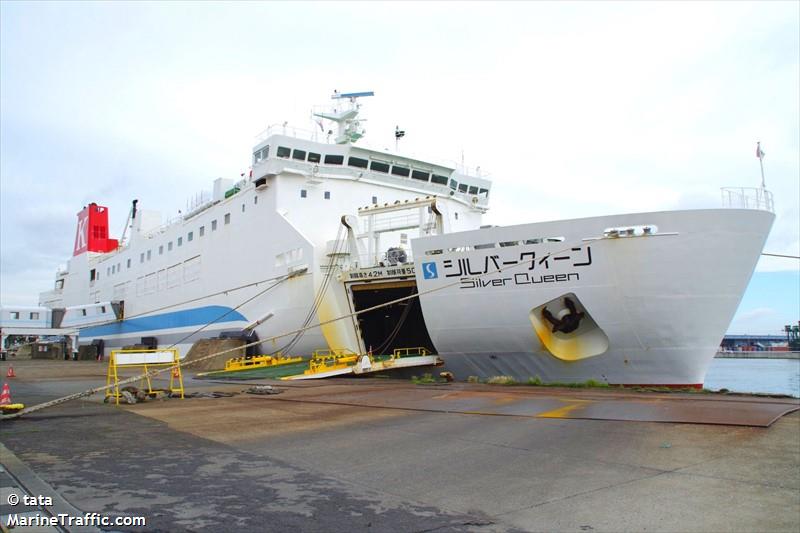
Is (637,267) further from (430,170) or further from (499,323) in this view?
(430,170)

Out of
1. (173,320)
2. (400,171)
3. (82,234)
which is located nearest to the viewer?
(400,171)

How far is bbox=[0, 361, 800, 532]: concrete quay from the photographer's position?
140 inches

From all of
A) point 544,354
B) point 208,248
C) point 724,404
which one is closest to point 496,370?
point 544,354

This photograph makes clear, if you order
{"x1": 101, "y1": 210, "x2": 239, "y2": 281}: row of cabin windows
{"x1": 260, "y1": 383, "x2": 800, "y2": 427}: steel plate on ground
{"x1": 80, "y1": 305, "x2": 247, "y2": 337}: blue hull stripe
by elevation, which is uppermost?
{"x1": 101, "y1": 210, "x2": 239, "y2": 281}: row of cabin windows

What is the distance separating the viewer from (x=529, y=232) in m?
12.5

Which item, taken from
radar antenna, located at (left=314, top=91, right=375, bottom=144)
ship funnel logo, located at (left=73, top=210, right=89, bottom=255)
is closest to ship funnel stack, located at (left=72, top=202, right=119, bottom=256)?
ship funnel logo, located at (left=73, top=210, right=89, bottom=255)

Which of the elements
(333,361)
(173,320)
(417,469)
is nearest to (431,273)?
(333,361)

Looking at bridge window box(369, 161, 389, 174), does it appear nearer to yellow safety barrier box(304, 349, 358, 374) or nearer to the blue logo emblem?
yellow safety barrier box(304, 349, 358, 374)

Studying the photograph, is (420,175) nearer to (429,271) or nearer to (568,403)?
(429,271)

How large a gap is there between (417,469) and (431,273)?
913 cm

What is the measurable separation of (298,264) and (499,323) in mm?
7132

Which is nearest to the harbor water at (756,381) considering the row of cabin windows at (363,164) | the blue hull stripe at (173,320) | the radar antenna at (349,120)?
the row of cabin windows at (363,164)

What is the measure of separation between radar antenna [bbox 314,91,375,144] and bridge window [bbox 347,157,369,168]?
187 centimetres

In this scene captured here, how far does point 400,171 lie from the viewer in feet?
67.8
